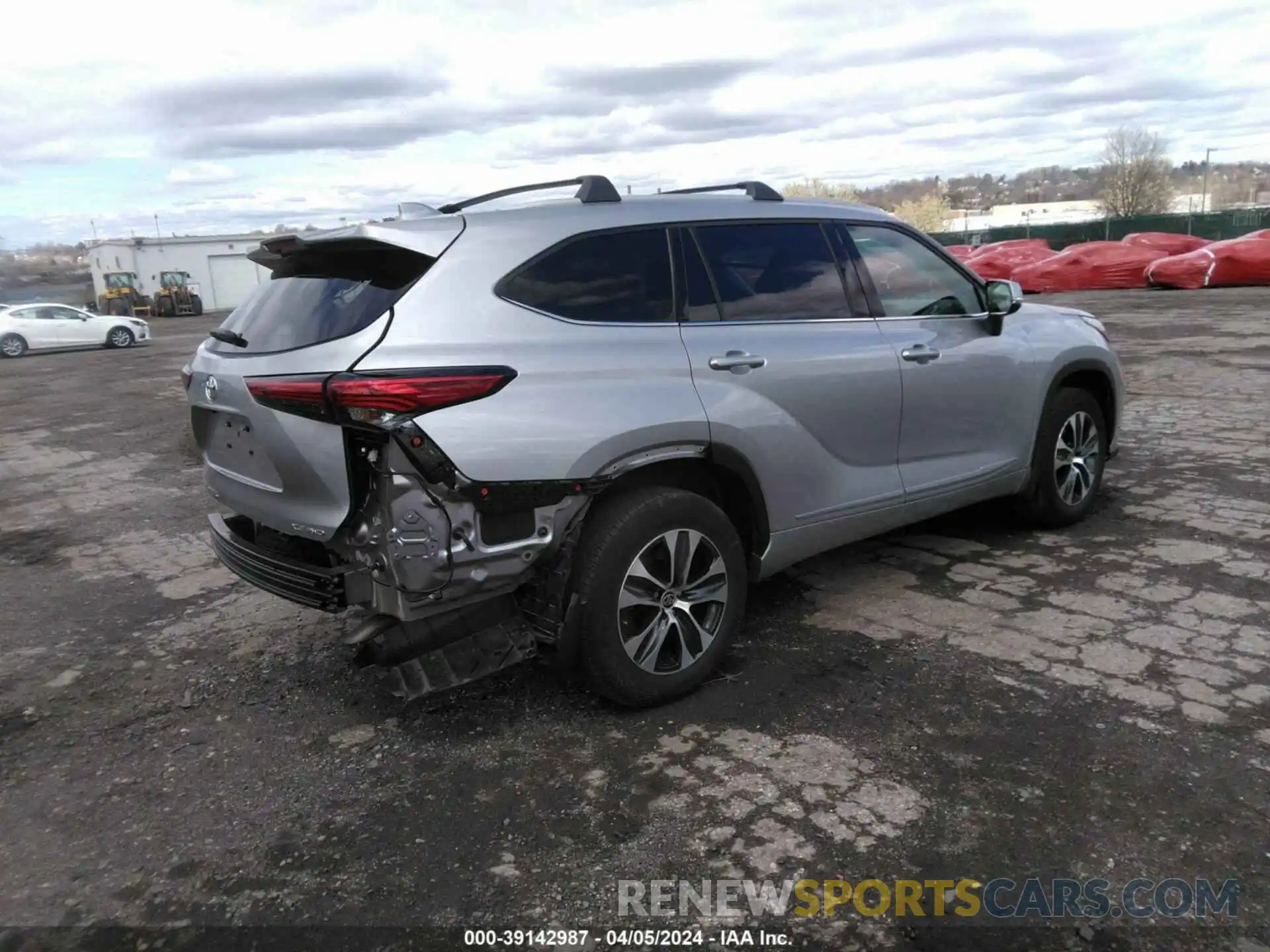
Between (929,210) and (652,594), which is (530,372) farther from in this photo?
(929,210)

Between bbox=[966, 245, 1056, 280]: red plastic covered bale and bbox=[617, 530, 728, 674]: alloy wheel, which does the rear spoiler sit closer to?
bbox=[617, 530, 728, 674]: alloy wheel

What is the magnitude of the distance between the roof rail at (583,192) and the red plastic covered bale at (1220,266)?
24.1m

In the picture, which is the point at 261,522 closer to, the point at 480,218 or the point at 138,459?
the point at 480,218

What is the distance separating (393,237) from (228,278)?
203 ft

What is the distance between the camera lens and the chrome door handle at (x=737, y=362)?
3.59 m

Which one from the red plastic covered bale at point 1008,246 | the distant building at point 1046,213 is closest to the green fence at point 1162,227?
the red plastic covered bale at point 1008,246

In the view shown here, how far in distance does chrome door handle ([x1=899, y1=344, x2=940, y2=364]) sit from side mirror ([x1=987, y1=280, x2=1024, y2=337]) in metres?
0.53

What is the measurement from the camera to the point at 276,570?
11.4 feet

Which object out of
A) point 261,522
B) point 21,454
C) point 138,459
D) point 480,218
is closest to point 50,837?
point 261,522

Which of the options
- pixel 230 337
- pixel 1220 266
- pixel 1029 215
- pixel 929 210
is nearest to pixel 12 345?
pixel 230 337

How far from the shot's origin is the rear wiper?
3561 millimetres

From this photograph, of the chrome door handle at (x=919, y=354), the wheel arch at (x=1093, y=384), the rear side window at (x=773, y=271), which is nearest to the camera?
the rear side window at (x=773, y=271)

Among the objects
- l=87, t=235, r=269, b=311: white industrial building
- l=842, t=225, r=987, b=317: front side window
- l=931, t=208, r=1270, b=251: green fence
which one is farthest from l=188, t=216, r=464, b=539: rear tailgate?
l=87, t=235, r=269, b=311: white industrial building

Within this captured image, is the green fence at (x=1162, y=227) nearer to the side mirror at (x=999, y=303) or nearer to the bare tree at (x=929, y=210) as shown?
the side mirror at (x=999, y=303)
